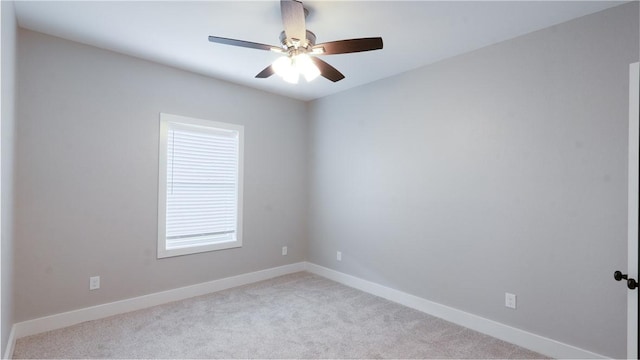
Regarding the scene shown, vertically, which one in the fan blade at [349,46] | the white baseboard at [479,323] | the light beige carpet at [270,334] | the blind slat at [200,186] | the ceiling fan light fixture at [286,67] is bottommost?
the light beige carpet at [270,334]

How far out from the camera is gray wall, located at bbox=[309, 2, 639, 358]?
2338 mm

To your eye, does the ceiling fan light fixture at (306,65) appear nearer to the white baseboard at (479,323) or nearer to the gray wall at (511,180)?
the gray wall at (511,180)

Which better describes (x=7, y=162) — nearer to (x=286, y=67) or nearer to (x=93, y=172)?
(x=93, y=172)

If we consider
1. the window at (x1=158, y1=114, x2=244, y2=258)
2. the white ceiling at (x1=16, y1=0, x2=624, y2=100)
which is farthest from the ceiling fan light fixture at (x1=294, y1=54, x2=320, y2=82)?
the window at (x1=158, y1=114, x2=244, y2=258)

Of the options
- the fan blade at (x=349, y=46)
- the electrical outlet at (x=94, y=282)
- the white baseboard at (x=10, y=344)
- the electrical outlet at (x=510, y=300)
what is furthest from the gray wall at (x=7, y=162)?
the electrical outlet at (x=510, y=300)

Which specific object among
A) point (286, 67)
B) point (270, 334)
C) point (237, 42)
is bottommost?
point (270, 334)

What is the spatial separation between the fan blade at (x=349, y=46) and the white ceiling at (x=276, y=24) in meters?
0.35

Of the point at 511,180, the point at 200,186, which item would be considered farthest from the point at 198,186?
the point at 511,180

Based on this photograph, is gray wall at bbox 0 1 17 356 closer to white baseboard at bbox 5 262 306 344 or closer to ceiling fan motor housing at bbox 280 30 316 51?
white baseboard at bbox 5 262 306 344

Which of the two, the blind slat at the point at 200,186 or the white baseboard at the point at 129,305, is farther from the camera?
the blind slat at the point at 200,186

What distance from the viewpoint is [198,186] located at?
389 centimetres

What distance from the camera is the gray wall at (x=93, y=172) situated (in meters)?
2.81

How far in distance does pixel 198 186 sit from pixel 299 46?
2.31 m

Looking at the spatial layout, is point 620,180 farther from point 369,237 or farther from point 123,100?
point 123,100
